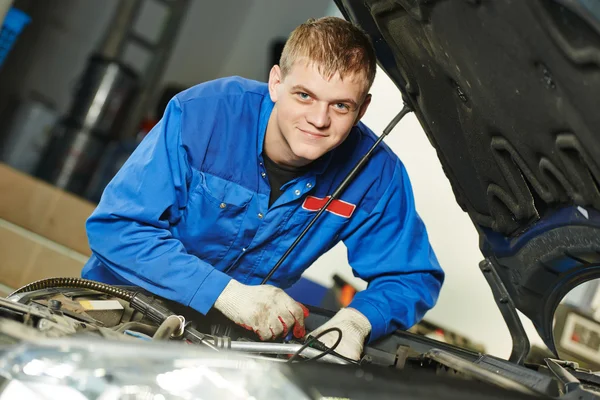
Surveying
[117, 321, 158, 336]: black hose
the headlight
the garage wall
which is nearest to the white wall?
the garage wall

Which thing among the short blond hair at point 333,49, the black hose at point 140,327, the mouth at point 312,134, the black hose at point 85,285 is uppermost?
the short blond hair at point 333,49

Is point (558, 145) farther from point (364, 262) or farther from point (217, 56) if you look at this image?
point (217, 56)

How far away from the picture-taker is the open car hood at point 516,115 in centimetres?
88

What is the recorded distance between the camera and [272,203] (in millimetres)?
1714

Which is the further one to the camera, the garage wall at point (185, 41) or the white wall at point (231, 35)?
the white wall at point (231, 35)

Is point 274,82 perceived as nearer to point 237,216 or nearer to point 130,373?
point 237,216

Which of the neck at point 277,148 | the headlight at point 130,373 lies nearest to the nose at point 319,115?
the neck at point 277,148

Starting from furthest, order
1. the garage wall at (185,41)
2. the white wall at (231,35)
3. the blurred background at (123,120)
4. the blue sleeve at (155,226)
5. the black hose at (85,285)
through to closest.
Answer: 1. the white wall at (231,35)
2. the garage wall at (185,41)
3. the blurred background at (123,120)
4. the blue sleeve at (155,226)
5. the black hose at (85,285)

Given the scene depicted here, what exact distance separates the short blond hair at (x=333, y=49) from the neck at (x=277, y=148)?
129 mm

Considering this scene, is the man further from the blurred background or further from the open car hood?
the blurred background

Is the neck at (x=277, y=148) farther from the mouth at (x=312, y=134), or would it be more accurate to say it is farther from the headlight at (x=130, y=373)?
the headlight at (x=130, y=373)

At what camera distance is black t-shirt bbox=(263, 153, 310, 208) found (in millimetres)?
1722

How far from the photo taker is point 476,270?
3.10m

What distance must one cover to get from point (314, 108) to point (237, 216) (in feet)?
1.08
